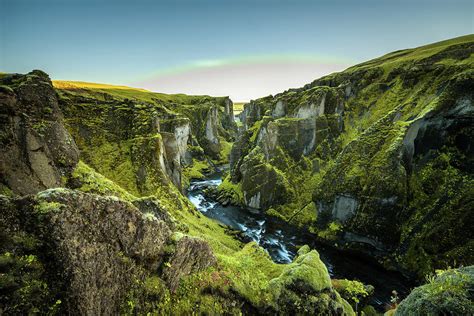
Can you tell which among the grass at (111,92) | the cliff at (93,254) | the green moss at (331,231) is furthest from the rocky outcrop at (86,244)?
the grass at (111,92)

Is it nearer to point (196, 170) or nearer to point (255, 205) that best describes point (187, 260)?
point (255, 205)

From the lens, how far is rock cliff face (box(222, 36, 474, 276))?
42781 mm

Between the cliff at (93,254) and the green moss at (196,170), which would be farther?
the green moss at (196,170)

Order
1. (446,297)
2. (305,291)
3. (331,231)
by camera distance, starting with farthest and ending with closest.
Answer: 1. (331,231)
2. (305,291)
3. (446,297)

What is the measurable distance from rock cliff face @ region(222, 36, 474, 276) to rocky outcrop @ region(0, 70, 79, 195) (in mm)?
47479

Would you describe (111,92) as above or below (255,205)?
above

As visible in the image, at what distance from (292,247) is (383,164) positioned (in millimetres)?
23973

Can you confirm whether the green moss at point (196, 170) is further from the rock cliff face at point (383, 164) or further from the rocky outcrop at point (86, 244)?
the rocky outcrop at point (86, 244)

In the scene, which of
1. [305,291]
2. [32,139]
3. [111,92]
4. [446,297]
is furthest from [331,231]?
[111,92]

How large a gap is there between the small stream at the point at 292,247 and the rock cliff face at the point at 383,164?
291 centimetres

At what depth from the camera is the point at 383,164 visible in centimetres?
5028

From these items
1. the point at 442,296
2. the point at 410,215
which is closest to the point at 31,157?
the point at 442,296

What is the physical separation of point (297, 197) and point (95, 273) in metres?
60.7

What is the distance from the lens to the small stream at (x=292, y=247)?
38.7m
